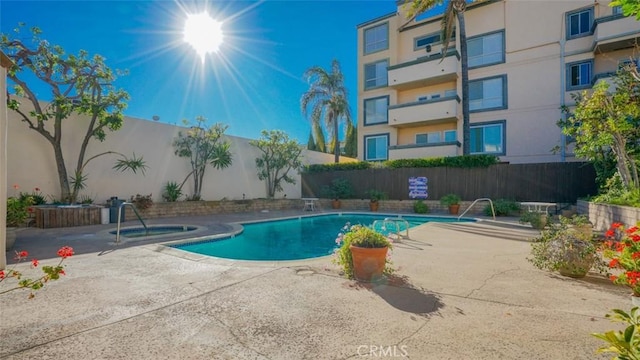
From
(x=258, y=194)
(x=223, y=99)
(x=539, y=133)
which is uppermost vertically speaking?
(x=223, y=99)

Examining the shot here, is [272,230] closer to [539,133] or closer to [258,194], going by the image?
[258,194]

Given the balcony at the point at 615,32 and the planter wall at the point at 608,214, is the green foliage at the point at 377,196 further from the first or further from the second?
the balcony at the point at 615,32

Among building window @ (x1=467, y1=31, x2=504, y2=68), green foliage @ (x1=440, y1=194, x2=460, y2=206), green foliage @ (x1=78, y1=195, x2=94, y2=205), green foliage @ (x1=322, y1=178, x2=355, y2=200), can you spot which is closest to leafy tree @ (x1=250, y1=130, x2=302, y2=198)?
green foliage @ (x1=322, y1=178, x2=355, y2=200)

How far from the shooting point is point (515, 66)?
17281 millimetres

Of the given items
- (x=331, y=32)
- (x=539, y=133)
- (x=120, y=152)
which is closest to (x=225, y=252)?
(x=120, y=152)

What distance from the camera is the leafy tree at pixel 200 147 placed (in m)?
14.5

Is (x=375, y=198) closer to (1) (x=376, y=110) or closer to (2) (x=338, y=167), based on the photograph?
(2) (x=338, y=167)

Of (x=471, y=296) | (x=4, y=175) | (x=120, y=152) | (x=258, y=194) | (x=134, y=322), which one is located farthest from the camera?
(x=258, y=194)

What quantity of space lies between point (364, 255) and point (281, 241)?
5.81m

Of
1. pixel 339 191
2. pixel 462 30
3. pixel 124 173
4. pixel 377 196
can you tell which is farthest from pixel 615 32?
pixel 124 173

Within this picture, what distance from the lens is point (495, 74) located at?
58.9 ft

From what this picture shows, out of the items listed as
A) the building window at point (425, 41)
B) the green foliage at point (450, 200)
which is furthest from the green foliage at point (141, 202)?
the building window at point (425, 41)

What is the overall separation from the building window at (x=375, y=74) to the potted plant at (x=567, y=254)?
61.6 ft

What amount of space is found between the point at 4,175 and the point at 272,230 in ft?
25.7
